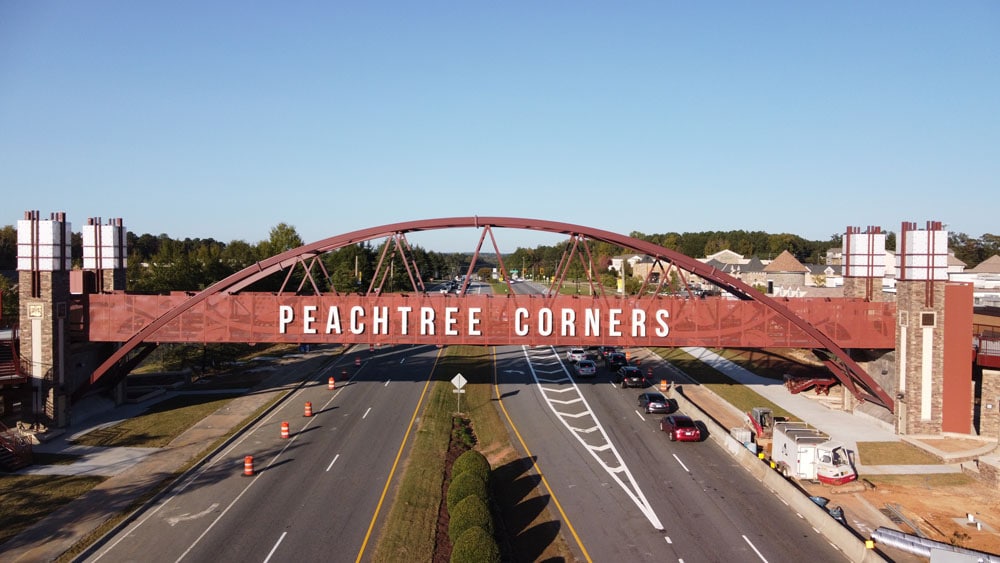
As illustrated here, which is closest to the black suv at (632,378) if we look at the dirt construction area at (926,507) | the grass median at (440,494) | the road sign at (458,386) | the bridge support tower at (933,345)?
the grass median at (440,494)

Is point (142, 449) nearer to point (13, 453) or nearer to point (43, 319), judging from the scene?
point (13, 453)

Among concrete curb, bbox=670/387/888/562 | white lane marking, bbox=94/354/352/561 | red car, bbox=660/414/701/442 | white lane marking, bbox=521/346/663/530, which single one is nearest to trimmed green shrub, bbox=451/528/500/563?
white lane marking, bbox=521/346/663/530

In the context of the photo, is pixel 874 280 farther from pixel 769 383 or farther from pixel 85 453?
pixel 85 453

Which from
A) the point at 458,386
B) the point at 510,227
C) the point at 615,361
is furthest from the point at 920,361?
the point at 458,386

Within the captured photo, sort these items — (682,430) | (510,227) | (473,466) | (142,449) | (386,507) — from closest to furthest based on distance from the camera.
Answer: (386,507) < (473,466) < (142,449) < (682,430) < (510,227)

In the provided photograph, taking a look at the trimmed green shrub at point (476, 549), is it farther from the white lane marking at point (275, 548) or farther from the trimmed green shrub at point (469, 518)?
the white lane marking at point (275, 548)

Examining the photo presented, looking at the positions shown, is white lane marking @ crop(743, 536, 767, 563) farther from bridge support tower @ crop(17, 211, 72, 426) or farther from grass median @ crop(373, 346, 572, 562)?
bridge support tower @ crop(17, 211, 72, 426)
